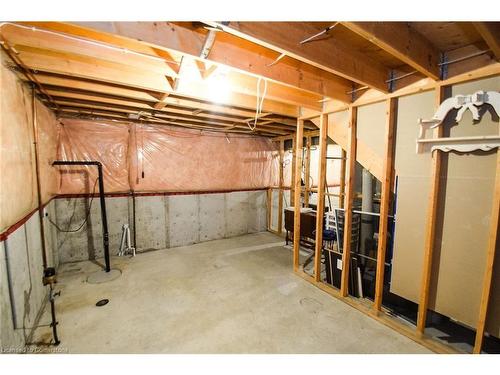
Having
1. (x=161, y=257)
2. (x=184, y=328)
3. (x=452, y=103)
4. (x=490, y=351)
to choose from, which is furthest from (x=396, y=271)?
(x=161, y=257)

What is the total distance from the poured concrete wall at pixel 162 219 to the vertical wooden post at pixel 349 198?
2944 mm

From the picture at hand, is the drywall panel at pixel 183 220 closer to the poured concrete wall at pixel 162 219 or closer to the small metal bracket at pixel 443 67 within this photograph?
the poured concrete wall at pixel 162 219

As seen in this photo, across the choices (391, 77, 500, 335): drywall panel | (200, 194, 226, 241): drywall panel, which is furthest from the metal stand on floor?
(391, 77, 500, 335): drywall panel

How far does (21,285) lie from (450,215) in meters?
3.57

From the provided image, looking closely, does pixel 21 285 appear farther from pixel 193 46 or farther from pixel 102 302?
pixel 193 46

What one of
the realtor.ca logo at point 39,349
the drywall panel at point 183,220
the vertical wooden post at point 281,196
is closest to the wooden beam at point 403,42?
the realtor.ca logo at point 39,349

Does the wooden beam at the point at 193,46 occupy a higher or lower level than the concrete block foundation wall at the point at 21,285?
higher

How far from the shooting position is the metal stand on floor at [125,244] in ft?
13.1

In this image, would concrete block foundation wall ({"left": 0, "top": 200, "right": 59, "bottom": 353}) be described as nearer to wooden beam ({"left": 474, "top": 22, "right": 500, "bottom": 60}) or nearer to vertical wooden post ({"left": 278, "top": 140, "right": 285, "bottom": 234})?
wooden beam ({"left": 474, "top": 22, "right": 500, "bottom": 60})

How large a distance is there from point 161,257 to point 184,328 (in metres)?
2.04

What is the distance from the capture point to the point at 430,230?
190cm

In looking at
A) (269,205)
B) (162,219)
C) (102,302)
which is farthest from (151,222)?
(269,205)

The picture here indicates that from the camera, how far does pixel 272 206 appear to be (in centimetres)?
565

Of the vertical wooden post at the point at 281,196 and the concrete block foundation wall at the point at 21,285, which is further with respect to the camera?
the vertical wooden post at the point at 281,196
